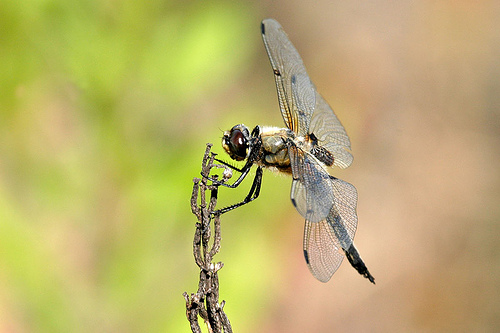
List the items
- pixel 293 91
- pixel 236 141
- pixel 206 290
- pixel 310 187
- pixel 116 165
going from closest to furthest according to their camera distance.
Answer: pixel 206 290 < pixel 116 165 < pixel 310 187 < pixel 236 141 < pixel 293 91

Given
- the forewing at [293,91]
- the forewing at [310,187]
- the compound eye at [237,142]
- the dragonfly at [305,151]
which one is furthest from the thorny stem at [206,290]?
the forewing at [293,91]

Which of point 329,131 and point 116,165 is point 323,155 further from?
point 116,165

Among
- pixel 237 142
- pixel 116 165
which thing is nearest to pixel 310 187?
pixel 237 142

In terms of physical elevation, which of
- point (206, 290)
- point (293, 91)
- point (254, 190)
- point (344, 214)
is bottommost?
point (206, 290)

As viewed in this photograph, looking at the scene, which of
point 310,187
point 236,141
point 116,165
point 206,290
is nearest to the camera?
point 206,290

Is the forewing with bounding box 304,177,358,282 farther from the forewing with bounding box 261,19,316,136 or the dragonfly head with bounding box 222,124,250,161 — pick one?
the dragonfly head with bounding box 222,124,250,161

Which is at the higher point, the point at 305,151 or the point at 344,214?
the point at 305,151

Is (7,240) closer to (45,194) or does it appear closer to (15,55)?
(45,194)

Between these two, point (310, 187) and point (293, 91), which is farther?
point (293, 91)
